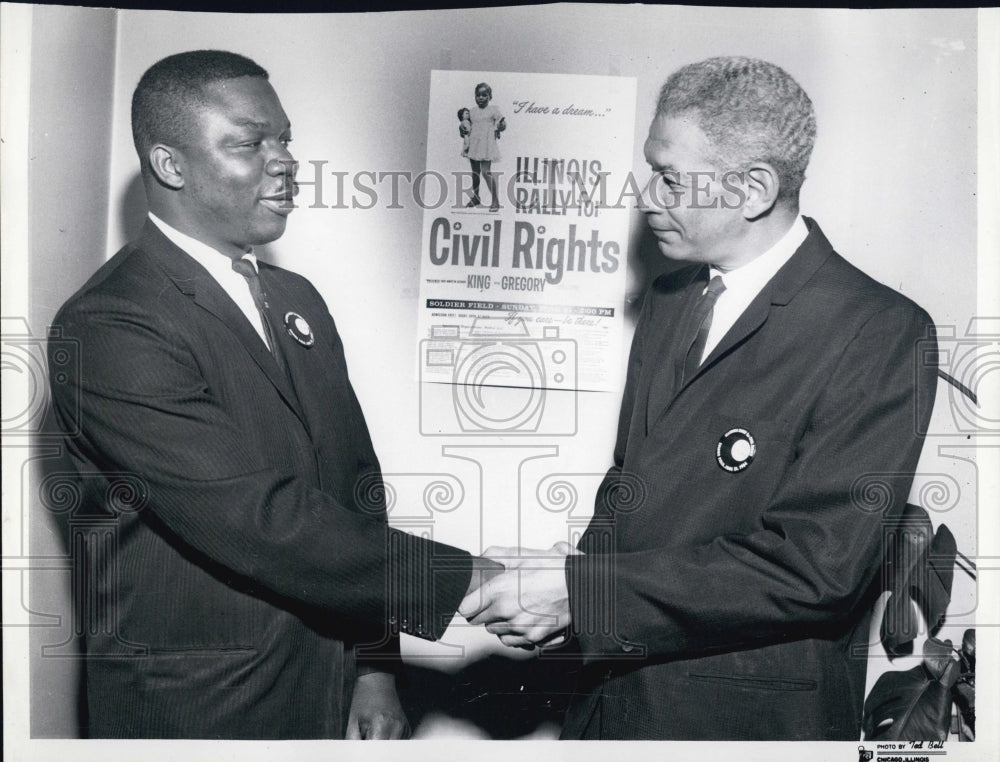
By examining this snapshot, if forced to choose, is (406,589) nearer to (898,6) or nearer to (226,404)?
(226,404)

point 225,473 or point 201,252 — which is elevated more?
point 201,252

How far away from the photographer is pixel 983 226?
1736 millimetres

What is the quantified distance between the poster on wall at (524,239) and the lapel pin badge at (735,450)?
0.22 metres

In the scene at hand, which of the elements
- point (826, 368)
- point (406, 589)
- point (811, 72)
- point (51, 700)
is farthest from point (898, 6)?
point (51, 700)

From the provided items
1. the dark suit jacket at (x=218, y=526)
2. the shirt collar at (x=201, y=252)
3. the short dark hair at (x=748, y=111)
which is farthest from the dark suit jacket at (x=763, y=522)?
the shirt collar at (x=201, y=252)

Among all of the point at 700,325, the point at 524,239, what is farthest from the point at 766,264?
the point at 524,239

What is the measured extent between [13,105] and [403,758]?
4.46 ft

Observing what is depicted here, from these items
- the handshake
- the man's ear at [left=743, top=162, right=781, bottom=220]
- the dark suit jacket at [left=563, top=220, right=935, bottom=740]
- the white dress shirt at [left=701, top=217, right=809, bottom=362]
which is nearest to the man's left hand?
the handshake

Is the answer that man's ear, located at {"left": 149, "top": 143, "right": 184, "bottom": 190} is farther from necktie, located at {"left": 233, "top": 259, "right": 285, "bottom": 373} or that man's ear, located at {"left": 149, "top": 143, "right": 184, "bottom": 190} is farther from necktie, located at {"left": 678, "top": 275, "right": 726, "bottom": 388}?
necktie, located at {"left": 678, "top": 275, "right": 726, "bottom": 388}

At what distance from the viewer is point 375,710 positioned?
1.72 metres

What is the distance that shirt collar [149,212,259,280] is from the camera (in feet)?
5.46

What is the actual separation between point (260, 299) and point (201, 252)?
13 cm

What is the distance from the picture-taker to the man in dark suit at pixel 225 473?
5.27ft

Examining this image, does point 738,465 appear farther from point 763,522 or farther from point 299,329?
point 299,329
